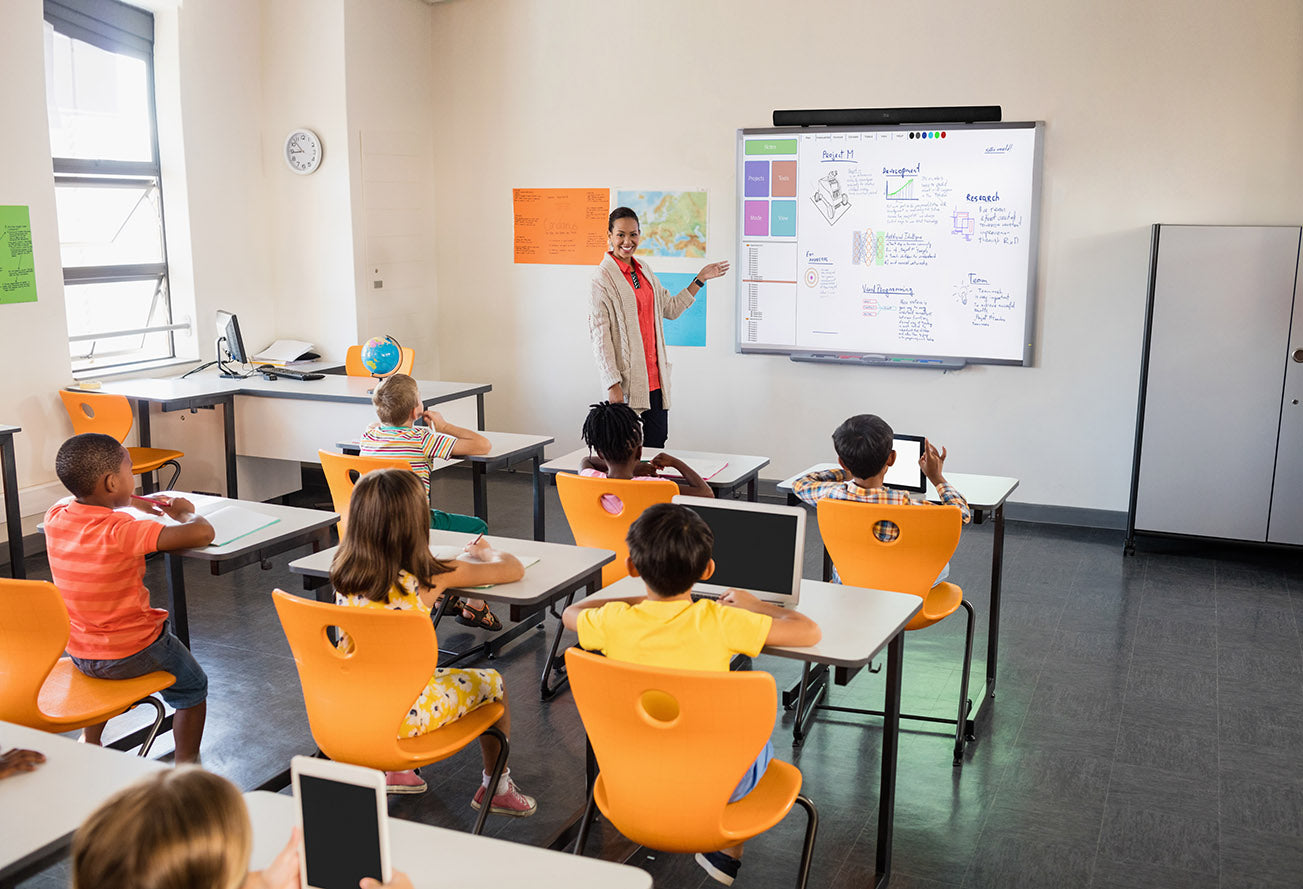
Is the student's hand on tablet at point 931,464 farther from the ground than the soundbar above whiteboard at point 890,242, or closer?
closer

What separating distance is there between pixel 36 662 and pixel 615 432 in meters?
1.73

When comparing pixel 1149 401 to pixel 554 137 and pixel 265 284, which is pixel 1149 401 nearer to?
pixel 554 137

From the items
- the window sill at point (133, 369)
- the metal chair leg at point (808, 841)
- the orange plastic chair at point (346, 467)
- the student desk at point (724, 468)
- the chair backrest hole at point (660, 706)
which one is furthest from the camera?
the window sill at point (133, 369)

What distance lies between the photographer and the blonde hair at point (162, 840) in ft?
3.62

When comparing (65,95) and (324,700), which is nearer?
(324,700)

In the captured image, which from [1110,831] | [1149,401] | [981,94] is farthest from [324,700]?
[981,94]

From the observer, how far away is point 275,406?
5.69 meters

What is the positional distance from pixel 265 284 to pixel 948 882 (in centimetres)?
549

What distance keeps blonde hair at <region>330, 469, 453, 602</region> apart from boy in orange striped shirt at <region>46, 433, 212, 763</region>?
69 cm

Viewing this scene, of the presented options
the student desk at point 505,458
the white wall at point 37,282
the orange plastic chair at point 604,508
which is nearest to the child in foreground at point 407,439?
the student desk at point 505,458

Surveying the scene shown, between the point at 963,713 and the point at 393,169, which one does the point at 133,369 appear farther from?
the point at 963,713

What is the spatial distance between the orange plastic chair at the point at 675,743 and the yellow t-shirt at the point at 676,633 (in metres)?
0.11

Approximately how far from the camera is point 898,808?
10.0 ft

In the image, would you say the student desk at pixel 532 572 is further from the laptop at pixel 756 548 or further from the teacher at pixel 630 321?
the teacher at pixel 630 321
